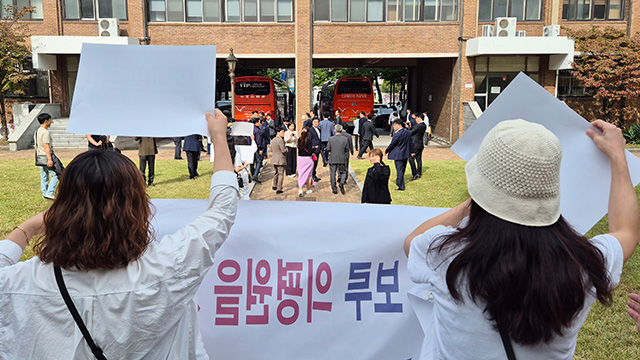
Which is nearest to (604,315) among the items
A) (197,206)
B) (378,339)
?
(378,339)

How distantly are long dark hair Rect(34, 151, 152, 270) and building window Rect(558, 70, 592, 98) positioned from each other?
100ft

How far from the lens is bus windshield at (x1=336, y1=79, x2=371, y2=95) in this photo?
33219 mm

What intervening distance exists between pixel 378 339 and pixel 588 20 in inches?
1185

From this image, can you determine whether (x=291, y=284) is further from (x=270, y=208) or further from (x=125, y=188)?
(x=125, y=188)

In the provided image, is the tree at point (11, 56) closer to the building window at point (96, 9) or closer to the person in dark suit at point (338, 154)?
the building window at point (96, 9)

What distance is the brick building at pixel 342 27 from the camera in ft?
91.4

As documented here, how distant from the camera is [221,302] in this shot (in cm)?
312

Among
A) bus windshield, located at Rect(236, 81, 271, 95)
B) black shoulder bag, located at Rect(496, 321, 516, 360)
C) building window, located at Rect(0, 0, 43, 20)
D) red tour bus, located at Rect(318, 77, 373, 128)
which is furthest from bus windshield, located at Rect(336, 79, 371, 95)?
black shoulder bag, located at Rect(496, 321, 516, 360)

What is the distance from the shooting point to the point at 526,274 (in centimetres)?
161

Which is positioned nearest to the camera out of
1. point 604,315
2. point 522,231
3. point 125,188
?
point 522,231

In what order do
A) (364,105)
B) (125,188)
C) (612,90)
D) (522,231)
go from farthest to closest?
(364,105)
(612,90)
(125,188)
(522,231)

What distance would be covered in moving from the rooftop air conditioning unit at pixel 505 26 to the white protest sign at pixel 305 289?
26.1 m

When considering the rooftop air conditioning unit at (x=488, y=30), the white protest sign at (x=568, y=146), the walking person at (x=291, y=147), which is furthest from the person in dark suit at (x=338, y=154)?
the rooftop air conditioning unit at (x=488, y=30)

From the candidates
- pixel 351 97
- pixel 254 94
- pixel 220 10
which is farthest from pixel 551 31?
pixel 220 10
